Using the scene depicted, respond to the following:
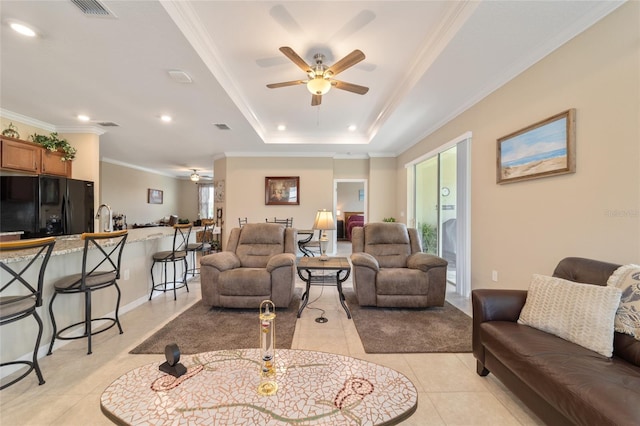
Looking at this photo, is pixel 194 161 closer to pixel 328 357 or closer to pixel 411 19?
pixel 411 19

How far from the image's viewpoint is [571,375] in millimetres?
1250

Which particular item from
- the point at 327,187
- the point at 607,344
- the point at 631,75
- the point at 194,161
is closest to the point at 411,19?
the point at 631,75

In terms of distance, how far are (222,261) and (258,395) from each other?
2.21 m

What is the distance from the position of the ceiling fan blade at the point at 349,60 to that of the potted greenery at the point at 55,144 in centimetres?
486

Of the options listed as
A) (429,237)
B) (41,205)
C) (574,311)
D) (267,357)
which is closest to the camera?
(267,357)

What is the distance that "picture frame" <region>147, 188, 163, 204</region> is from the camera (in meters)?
9.27

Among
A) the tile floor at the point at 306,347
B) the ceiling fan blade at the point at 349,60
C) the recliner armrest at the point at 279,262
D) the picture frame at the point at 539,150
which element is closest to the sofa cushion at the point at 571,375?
the tile floor at the point at 306,347

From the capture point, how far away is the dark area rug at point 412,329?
236cm

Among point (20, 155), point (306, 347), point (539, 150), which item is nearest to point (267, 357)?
point (306, 347)

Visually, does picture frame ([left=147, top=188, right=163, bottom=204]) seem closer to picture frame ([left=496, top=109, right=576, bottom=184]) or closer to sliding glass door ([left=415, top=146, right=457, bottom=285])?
sliding glass door ([left=415, top=146, right=457, bottom=285])

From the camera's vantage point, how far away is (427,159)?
514cm

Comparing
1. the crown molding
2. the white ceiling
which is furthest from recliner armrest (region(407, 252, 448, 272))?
the crown molding

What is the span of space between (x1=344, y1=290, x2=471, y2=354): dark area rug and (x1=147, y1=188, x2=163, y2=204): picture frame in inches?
350

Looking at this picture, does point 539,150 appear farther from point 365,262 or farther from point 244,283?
point 244,283
